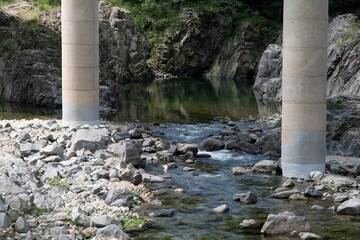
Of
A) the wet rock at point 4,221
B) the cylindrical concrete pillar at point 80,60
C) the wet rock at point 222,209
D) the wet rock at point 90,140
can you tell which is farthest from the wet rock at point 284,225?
the cylindrical concrete pillar at point 80,60

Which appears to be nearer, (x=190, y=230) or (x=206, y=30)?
(x=190, y=230)

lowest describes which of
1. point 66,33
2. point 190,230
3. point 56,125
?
point 190,230

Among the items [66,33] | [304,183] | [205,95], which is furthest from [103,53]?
[304,183]

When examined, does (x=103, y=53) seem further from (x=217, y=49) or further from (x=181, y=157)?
(x=217, y=49)

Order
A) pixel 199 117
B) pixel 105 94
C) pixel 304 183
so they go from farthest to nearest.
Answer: pixel 105 94 → pixel 199 117 → pixel 304 183

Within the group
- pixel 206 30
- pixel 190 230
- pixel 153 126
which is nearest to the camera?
pixel 190 230

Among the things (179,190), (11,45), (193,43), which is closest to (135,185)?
(179,190)

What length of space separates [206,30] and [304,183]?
4434 centimetres

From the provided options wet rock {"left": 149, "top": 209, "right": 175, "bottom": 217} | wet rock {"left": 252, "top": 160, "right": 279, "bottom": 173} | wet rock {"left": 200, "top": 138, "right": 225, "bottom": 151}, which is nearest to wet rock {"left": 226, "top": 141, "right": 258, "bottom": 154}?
wet rock {"left": 200, "top": 138, "right": 225, "bottom": 151}

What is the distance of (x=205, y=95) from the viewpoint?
39.4 metres

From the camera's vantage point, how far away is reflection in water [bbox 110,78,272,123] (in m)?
29.1

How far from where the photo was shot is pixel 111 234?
11.0 metres

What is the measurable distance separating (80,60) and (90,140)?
421cm

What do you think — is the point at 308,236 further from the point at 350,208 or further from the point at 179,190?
the point at 179,190
